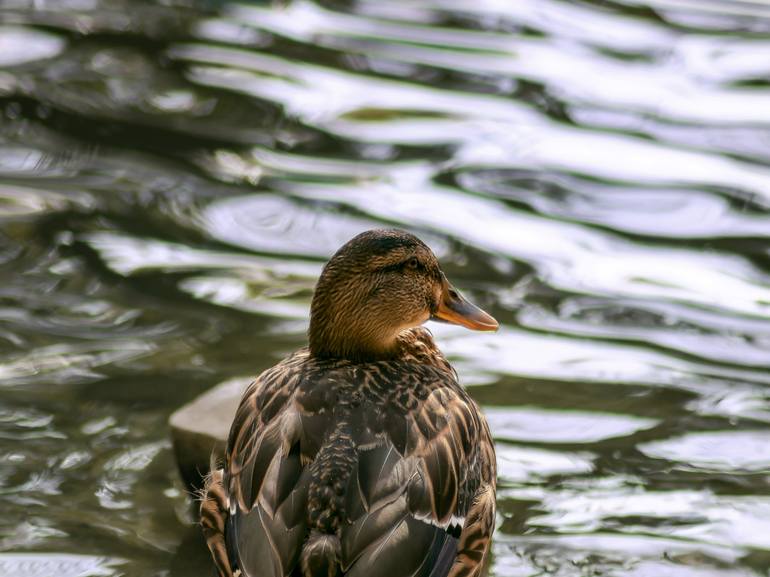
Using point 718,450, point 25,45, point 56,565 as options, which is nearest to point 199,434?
point 56,565

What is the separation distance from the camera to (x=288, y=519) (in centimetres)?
397

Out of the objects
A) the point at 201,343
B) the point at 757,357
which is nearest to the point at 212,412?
the point at 201,343

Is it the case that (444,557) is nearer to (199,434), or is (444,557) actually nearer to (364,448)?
(364,448)

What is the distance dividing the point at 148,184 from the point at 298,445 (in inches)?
165

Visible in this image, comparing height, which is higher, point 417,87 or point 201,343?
point 417,87

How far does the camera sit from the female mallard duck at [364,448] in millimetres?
3951

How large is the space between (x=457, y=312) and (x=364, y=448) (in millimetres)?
1127

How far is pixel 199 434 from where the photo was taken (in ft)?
17.4

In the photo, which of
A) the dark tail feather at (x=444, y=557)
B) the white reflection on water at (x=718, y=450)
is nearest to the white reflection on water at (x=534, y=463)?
the white reflection on water at (x=718, y=450)

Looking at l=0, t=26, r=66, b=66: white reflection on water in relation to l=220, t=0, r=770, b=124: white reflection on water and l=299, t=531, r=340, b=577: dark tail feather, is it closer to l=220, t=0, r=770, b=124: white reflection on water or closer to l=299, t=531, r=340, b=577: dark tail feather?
l=220, t=0, r=770, b=124: white reflection on water

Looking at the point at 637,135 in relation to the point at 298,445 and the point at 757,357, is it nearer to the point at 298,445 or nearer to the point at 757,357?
the point at 757,357

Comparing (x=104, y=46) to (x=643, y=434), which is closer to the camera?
(x=643, y=434)

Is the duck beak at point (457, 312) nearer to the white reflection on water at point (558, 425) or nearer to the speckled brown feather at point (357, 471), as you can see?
the speckled brown feather at point (357, 471)

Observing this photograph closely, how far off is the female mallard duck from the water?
670 millimetres
